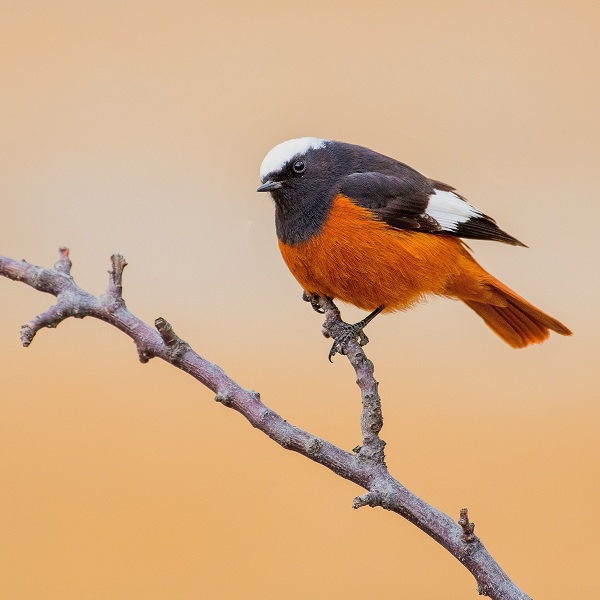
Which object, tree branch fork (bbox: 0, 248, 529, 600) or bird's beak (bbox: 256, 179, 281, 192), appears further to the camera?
bird's beak (bbox: 256, 179, 281, 192)

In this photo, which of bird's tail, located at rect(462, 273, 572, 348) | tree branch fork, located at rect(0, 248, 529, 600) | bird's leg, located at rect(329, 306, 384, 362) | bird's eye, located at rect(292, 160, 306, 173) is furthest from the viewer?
bird's tail, located at rect(462, 273, 572, 348)

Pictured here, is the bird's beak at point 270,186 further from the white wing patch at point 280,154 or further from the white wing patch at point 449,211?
the white wing patch at point 449,211

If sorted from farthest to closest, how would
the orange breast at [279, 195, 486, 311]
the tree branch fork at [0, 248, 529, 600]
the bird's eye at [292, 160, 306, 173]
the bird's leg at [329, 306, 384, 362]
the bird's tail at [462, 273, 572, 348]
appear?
the bird's tail at [462, 273, 572, 348] → the bird's eye at [292, 160, 306, 173] → the orange breast at [279, 195, 486, 311] → the bird's leg at [329, 306, 384, 362] → the tree branch fork at [0, 248, 529, 600]

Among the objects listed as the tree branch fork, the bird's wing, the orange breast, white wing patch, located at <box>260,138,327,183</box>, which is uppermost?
the bird's wing

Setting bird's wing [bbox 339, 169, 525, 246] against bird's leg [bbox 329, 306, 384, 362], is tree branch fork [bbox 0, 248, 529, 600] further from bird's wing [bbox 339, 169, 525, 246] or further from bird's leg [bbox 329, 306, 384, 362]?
bird's wing [bbox 339, 169, 525, 246]

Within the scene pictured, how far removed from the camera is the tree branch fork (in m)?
1.09

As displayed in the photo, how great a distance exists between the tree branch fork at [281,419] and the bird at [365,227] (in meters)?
0.77

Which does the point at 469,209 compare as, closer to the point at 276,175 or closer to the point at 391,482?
the point at 276,175

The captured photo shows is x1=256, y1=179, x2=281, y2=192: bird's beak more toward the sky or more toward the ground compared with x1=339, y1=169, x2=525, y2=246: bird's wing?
more toward the ground

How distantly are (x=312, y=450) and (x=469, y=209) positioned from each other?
127 cm

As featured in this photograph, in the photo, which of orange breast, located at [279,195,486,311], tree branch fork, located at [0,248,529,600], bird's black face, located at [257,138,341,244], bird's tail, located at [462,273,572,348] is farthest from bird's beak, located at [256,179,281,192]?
tree branch fork, located at [0,248,529,600]

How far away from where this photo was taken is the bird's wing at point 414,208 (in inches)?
85.4

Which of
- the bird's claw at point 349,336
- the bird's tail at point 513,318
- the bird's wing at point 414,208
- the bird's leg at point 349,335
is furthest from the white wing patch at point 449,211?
the bird's claw at point 349,336

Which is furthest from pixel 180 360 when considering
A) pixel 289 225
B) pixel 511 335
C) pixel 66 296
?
pixel 511 335
